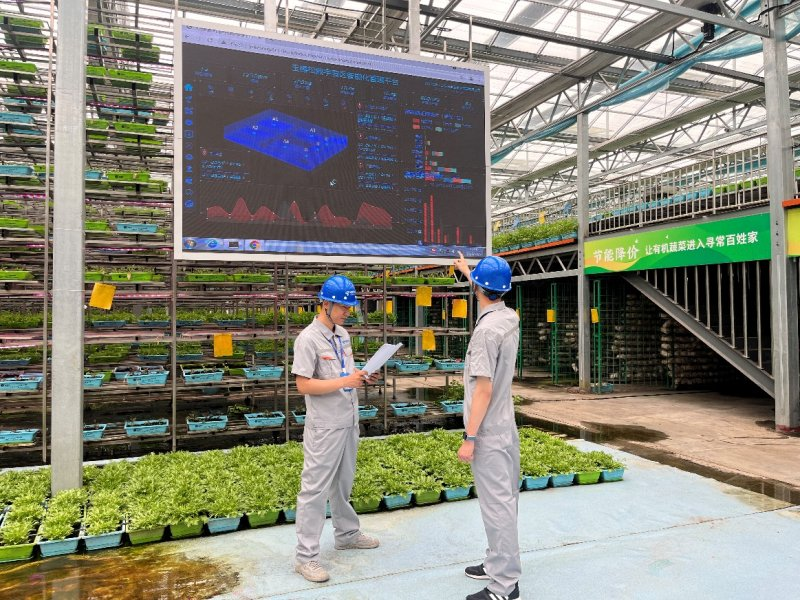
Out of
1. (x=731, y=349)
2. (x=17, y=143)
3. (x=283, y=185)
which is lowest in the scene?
(x=731, y=349)

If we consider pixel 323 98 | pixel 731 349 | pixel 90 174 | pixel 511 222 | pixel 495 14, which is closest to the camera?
pixel 323 98

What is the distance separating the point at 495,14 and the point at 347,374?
10174mm

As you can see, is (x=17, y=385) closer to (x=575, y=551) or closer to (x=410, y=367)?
(x=410, y=367)

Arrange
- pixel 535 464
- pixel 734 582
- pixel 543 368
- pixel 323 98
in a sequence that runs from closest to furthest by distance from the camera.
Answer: pixel 734 582 → pixel 535 464 → pixel 323 98 → pixel 543 368

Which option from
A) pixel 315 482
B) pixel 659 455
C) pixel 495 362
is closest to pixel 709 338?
pixel 659 455

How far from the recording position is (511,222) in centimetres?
2003

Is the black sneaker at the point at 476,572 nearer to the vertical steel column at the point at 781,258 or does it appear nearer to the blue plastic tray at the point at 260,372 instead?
the blue plastic tray at the point at 260,372

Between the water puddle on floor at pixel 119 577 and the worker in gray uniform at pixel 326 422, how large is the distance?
1.96ft

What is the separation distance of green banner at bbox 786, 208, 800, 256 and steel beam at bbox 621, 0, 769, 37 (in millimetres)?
2954

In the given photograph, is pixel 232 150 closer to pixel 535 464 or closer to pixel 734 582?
pixel 535 464

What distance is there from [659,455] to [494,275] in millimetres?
5117

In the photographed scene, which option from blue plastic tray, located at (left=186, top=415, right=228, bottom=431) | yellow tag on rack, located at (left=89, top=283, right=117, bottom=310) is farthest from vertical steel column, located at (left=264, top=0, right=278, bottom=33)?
blue plastic tray, located at (left=186, top=415, right=228, bottom=431)

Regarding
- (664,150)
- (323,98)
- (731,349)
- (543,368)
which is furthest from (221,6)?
(664,150)

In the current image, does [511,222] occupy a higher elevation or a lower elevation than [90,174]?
higher
